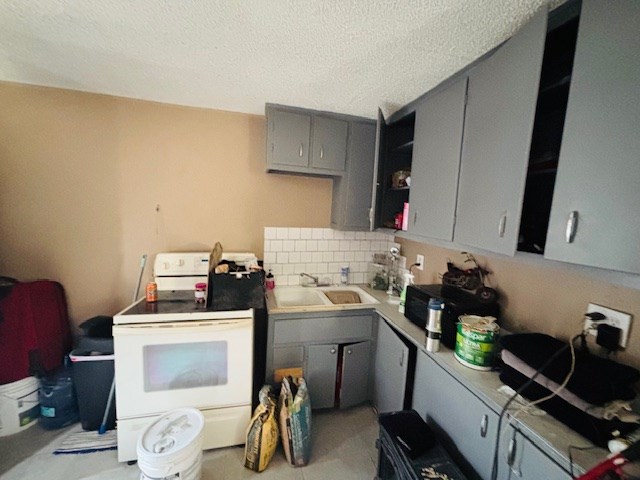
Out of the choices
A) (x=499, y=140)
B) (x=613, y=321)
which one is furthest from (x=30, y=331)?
(x=613, y=321)

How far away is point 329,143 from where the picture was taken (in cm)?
211

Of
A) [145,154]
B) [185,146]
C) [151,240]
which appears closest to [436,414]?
[151,240]

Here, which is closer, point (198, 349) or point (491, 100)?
point (491, 100)

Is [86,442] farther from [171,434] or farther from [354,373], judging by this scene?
[354,373]

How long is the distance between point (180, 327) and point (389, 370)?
1.38 m

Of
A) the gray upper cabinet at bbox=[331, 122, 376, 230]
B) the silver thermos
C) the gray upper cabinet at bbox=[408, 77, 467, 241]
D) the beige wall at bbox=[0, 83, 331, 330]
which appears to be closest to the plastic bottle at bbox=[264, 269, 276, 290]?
the beige wall at bbox=[0, 83, 331, 330]

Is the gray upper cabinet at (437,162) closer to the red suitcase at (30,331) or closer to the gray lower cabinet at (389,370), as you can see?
the gray lower cabinet at (389,370)

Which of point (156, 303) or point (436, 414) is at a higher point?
point (156, 303)

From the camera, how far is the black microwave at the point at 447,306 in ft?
4.61

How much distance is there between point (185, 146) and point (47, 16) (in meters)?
0.99

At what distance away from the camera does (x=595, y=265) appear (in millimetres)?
798

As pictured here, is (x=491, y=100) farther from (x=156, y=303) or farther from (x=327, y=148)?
(x=156, y=303)

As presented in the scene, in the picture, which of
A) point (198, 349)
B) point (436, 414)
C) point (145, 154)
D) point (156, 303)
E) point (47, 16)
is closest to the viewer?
point (47, 16)

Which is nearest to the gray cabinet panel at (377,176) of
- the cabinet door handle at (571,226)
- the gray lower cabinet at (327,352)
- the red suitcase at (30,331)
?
the gray lower cabinet at (327,352)
